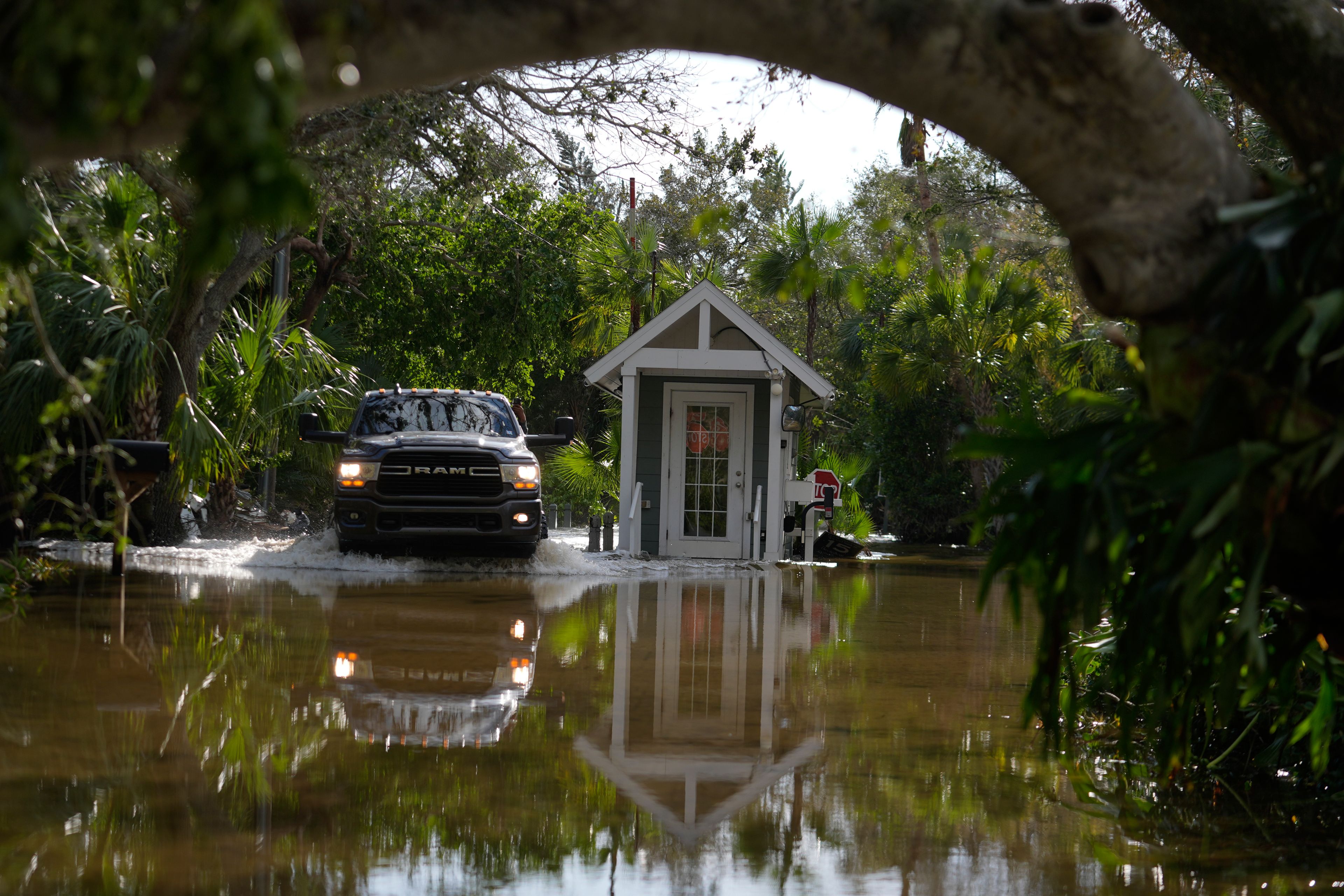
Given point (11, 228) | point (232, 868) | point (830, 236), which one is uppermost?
point (830, 236)


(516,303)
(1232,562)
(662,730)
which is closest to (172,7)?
(1232,562)

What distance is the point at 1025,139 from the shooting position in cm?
294

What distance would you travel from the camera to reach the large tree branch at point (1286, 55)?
325cm

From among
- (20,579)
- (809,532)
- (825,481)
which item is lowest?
(20,579)

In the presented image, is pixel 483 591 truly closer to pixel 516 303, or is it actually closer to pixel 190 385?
pixel 190 385

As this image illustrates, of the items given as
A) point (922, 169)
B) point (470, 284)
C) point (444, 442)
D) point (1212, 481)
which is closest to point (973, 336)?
point (922, 169)

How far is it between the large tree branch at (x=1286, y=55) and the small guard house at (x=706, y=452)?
1378 centimetres

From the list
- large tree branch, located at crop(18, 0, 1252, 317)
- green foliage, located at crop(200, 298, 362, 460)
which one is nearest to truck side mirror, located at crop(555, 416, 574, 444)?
green foliage, located at crop(200, 298, 362, 460)

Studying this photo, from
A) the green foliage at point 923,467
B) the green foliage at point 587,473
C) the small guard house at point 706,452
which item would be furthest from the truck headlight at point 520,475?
the green foliage at point 923,467

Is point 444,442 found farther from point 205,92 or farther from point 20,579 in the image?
point 205,92

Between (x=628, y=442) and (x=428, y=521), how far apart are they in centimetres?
459

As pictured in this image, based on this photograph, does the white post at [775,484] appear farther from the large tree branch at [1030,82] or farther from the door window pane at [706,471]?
the large tree branch at [1030,82]

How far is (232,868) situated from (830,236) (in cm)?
1148

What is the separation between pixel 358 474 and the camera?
13219 millimetres
